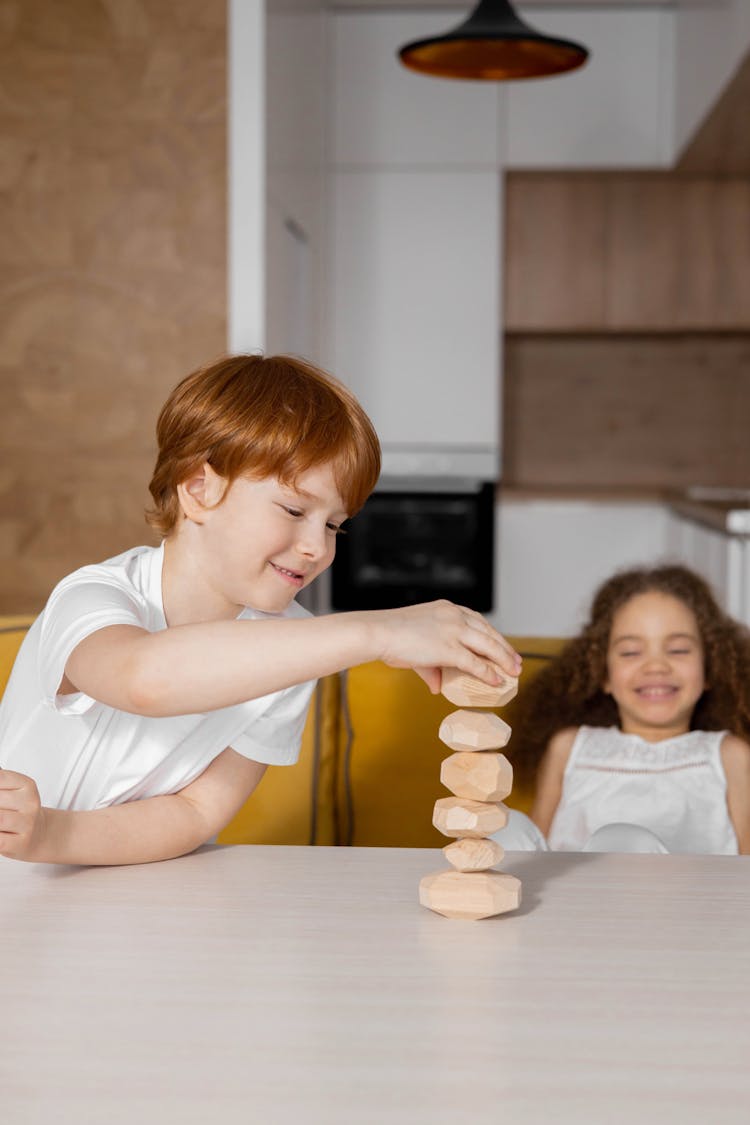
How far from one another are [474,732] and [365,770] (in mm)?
819

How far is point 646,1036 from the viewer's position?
22.8 inches

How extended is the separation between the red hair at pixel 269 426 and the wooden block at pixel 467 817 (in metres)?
0.27

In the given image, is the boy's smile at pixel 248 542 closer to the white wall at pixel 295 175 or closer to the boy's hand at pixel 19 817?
the boy's hand at pixel 19 817

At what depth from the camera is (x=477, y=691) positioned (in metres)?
0.76

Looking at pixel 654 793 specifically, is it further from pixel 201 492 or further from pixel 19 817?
pixel 19 817

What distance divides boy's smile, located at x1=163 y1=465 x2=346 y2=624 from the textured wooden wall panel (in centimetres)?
221

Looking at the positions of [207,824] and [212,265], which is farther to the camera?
[212,265]

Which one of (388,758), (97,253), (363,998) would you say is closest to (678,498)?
(97,253)

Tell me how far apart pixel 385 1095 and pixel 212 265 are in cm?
Answer: 280

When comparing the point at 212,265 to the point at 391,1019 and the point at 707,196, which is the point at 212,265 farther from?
the point at 391,1019

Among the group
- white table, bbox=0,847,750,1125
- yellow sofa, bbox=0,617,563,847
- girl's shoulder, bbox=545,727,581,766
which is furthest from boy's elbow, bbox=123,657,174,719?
girl's shoulder, bbox=545,727,581,766

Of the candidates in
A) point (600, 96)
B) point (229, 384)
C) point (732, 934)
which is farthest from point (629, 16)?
point (732, 934)

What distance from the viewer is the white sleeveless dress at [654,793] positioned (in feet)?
4.87

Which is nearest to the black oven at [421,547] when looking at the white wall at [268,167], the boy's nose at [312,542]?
the white wall at [268,167]
